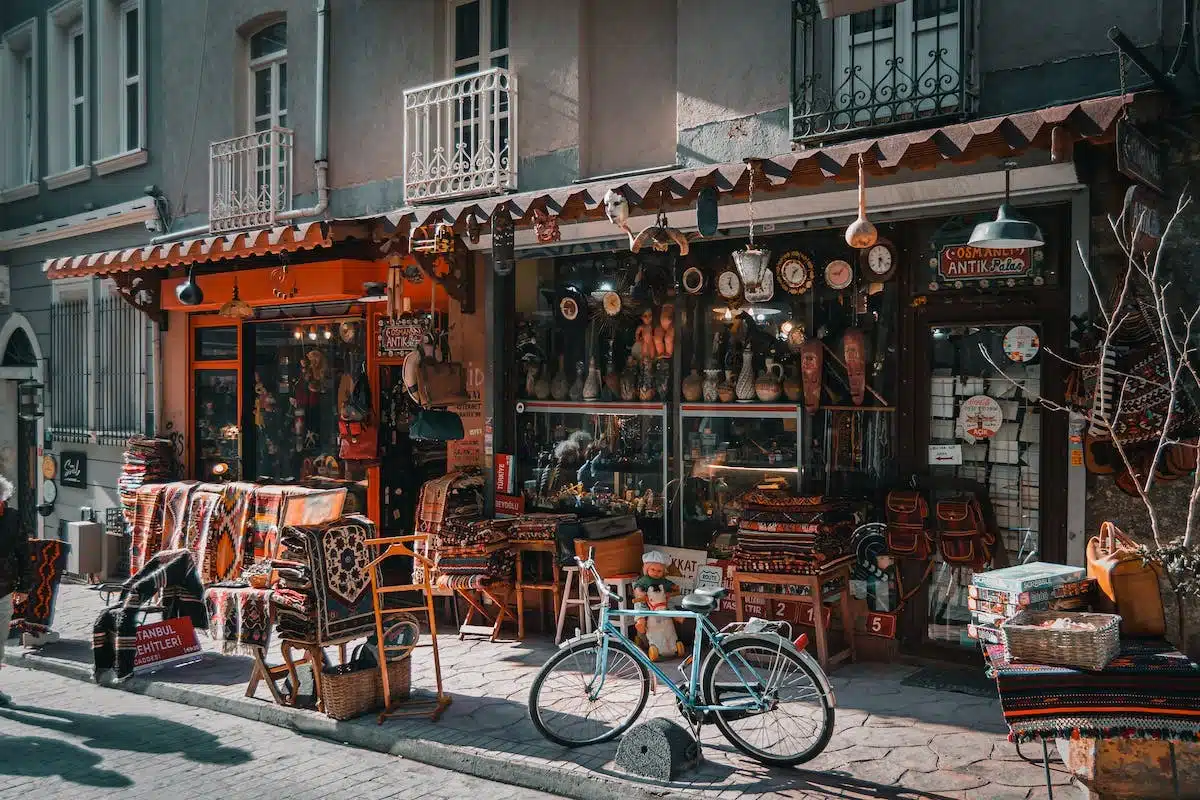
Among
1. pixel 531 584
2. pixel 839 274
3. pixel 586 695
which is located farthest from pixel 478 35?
pixel 586 695

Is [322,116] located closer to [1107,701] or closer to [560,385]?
[560,385]

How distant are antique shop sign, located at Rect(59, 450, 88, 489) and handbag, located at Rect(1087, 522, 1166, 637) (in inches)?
542

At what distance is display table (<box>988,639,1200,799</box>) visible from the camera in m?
4.80

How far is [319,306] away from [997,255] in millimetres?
7708

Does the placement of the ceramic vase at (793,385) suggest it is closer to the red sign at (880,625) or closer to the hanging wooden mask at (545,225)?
the red sign at (880,625)

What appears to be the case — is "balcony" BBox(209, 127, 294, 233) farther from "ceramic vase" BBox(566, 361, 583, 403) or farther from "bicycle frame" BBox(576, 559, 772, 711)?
"bicycle frame" BBox(576, 559, 772, 711)

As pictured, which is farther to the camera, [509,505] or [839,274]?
[509,505]

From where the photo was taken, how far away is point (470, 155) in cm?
1051

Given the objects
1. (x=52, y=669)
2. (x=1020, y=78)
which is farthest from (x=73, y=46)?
(x=1020, y=78)

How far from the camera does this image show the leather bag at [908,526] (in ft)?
26.2

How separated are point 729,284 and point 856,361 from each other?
1357mm

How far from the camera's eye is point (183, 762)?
664 centimetres

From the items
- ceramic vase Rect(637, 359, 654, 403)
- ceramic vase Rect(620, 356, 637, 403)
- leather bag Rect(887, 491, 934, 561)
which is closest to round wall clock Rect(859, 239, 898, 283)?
leather bag Rect(887, 491, 934, 561)

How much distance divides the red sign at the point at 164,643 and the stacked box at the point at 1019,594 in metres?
6.51
